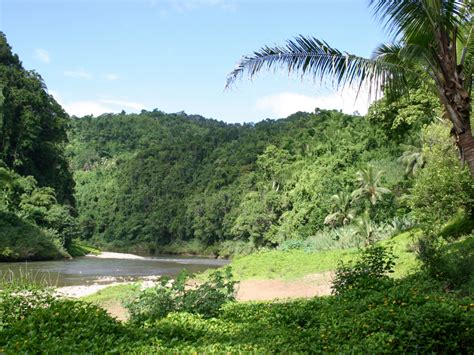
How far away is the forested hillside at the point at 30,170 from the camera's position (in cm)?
4244

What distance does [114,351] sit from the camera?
17.6 ft

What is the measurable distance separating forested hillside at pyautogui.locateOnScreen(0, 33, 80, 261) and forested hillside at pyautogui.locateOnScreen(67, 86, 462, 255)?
21.7 meters

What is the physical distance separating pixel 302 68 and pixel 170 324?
4.72 m

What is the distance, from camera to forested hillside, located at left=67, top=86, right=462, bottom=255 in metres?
37.5

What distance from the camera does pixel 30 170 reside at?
A: 53812mm

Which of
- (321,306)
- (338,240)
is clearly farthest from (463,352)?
(338,240)

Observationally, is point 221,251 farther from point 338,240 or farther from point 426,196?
point 426,196

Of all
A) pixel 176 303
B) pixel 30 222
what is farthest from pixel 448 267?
pixel 30 222

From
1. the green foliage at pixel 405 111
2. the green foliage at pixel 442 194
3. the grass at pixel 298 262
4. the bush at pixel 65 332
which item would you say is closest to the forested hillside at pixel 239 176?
Result: the green foliage at pixel 405 111

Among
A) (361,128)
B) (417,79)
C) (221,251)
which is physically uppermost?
(361,128)

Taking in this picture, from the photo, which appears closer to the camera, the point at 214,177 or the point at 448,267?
the point at 448,267

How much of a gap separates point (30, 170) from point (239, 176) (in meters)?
32.9

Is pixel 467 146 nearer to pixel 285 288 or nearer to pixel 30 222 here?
pixel 285 288

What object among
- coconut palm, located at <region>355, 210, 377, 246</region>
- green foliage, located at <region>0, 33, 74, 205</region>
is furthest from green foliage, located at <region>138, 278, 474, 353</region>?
green foliage, located at <region>0, 33, 74, 205</region>
